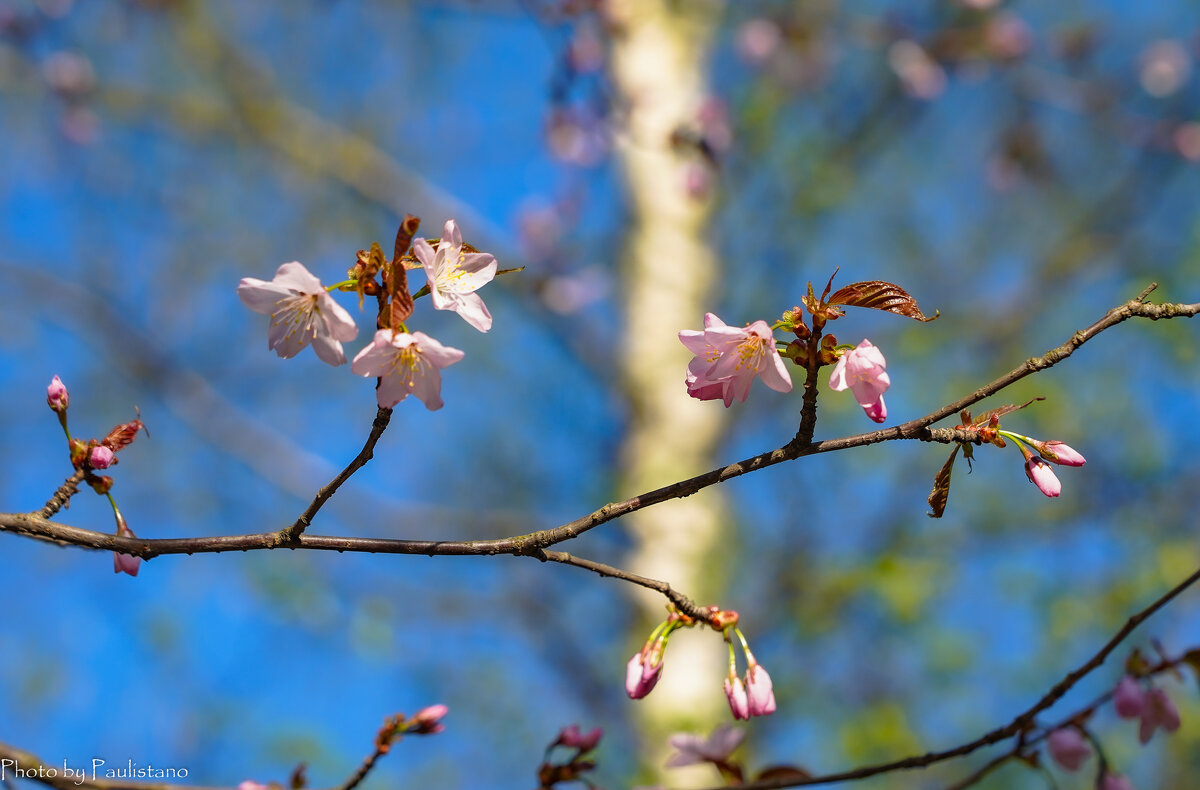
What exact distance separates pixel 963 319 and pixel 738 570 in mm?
2190

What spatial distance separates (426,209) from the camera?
4.96 m

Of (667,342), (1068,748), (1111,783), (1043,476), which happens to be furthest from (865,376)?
(667,342)

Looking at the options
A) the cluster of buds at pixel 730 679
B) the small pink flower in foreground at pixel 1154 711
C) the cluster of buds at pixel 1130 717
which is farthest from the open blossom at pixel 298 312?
the small pink flower in foreground at pixel 1154 711

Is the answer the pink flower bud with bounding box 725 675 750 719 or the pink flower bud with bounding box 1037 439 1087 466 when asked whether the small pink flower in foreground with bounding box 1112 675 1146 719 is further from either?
the pink flower bud with bounding box 725 675 750 719

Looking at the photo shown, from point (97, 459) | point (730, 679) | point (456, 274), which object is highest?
point (456, 274)

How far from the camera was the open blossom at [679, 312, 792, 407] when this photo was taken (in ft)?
3.24

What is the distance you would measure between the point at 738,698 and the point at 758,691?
3 cm

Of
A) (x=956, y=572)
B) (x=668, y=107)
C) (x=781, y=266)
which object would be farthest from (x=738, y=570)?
(x=668, y=107)

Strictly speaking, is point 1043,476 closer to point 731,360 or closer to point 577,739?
point 731,360

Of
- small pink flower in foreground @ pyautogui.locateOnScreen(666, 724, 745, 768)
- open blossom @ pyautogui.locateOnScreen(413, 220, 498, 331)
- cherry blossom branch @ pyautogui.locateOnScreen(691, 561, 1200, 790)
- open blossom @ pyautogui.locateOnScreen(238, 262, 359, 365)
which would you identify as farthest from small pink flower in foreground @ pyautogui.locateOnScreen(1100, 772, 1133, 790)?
open blossom @ pyautogui.locateOnScreen(238, 262, 359, 365)

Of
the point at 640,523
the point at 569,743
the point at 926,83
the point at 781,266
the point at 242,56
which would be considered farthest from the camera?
the point at 242,56

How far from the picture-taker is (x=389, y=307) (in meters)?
Answer: 0.88

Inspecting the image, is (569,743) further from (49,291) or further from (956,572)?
(49,291)

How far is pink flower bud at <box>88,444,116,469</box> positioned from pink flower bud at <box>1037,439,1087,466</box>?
1155 millimetres
